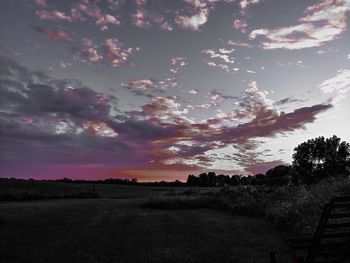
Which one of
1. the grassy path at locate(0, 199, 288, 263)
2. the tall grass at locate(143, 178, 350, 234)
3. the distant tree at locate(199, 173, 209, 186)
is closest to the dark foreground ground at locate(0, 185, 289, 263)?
the grassy path at locate(0, 199, 288, 263)

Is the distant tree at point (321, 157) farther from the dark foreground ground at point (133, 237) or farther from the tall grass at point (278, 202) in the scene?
the dark foreground ground at point (133, 237)

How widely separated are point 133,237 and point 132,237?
51 mm

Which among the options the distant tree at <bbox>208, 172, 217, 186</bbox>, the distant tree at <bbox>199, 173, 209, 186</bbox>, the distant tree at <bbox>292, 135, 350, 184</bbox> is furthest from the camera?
the distant tree at <bbox>199, 173, 209, 186</bbox>

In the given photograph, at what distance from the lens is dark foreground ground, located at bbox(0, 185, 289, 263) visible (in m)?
15.0

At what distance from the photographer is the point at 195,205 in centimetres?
3250

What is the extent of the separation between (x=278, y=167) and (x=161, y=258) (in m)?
90.5

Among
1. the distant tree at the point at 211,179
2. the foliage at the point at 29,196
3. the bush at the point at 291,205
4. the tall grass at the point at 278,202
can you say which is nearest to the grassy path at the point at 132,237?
the bush at the point at 291,205

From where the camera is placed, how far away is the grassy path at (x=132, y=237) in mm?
15039

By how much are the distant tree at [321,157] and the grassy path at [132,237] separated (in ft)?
181

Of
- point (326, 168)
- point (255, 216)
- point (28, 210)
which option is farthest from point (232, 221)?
point (326, 168)

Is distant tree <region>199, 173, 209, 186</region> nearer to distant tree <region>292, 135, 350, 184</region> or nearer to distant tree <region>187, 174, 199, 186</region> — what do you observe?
distant tree <region>187, 174, 199, 186</region>

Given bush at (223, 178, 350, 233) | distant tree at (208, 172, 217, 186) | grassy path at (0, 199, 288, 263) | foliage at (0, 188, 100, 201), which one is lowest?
grassy path at (0, 199, 288, 263)

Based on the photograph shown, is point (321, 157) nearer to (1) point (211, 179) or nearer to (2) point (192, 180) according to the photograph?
(1) point (211, 179)

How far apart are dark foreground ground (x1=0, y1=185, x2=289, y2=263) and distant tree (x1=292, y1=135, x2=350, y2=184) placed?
54876 mm
